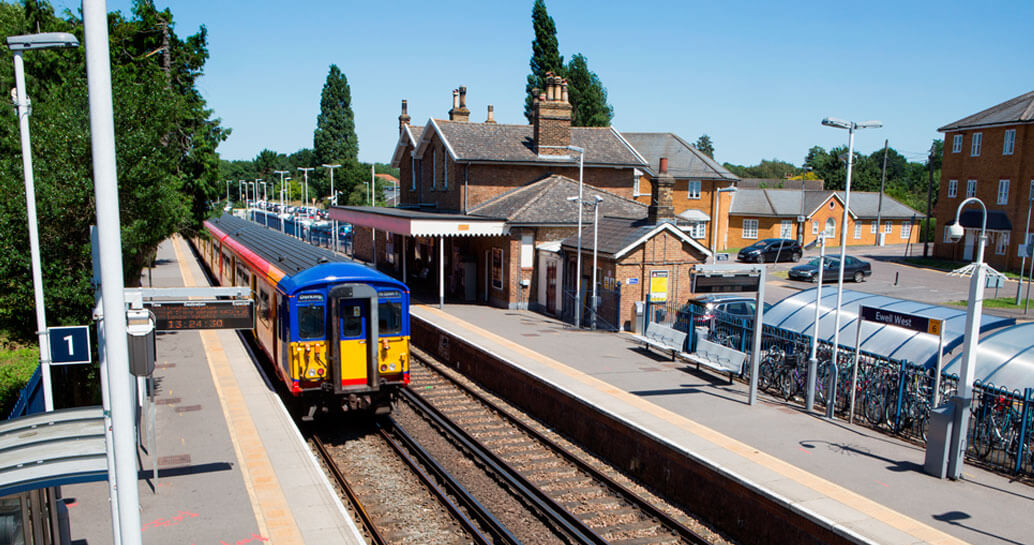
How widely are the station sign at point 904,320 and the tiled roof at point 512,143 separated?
18.2 m

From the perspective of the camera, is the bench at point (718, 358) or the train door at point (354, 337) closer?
the train door at point (354, 337)

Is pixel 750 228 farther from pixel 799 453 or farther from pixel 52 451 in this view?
pixel 52 451

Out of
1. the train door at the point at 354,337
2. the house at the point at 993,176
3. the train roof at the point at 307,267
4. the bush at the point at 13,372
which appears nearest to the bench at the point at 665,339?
the train roof at the point at 307,267

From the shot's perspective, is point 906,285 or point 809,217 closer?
point 906,285

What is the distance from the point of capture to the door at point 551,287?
2478cm

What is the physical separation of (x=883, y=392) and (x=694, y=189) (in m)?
37.2

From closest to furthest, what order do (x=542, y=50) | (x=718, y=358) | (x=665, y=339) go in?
1. (x=718, y=358)
2. (x=665, y=339)
3. (x=542, y=50)

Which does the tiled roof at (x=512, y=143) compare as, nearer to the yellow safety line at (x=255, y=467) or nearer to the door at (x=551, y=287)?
the door at (x=551, y=287)

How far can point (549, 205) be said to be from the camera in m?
26.1

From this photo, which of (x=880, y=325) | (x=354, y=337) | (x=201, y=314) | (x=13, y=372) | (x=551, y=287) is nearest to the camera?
(x=201, y=314)

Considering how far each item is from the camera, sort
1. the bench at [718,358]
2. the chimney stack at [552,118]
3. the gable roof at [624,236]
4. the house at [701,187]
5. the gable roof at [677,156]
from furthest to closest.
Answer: the gable roof at [677,156] < the house at [701,187] < the chimney stack at [552,118] < the gable roof at [624,236] < the bench at [718,358]

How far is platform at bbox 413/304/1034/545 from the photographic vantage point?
8547 mm

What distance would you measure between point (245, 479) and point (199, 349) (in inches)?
377

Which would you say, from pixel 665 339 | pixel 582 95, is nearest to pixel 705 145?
pixel 582 95
